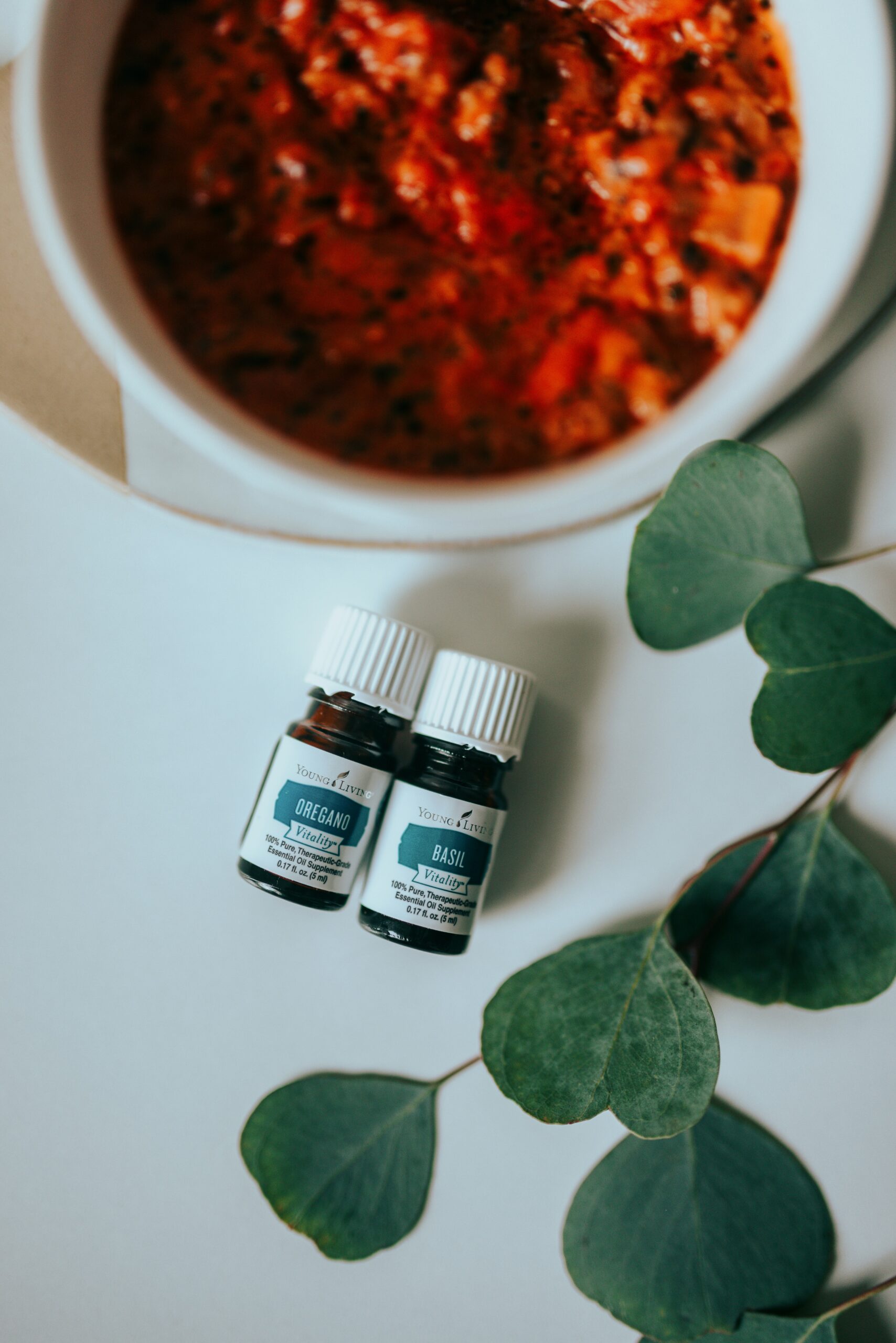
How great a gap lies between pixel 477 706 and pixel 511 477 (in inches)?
6.6

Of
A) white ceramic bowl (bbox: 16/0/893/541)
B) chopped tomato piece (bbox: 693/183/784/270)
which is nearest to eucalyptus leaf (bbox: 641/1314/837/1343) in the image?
white ceramic bowl (bbox: 16/0/893/541)

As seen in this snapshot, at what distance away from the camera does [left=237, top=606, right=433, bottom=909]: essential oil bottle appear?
64cm

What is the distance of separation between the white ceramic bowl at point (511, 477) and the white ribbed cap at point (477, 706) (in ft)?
0.35

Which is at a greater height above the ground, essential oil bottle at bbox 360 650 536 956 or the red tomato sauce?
the red tomato sauce

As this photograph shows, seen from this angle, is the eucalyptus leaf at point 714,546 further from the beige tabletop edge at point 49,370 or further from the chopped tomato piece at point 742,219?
the beige tabletop edge at point 49,370

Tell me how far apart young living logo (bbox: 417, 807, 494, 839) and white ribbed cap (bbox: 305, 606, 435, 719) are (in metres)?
0.08

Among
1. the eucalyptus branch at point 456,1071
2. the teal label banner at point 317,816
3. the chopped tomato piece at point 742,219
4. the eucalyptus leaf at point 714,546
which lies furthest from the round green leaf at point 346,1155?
the chopped tomato piece at point 742,219

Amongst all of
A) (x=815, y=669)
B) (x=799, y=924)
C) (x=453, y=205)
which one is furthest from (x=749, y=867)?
(x=453, y=205)

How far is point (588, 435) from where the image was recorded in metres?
0.61

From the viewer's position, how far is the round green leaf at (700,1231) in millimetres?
706

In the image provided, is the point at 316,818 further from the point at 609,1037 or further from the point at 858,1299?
the point at 858,1299

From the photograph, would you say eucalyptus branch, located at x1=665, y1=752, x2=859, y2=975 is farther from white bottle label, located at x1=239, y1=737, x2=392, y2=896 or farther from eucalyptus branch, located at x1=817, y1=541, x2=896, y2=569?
white bottle label, located at x1=239, y1=737, x2=392, y2=896

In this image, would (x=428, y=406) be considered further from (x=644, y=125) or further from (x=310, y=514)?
(x=644, y=125)

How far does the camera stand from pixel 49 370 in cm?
65
